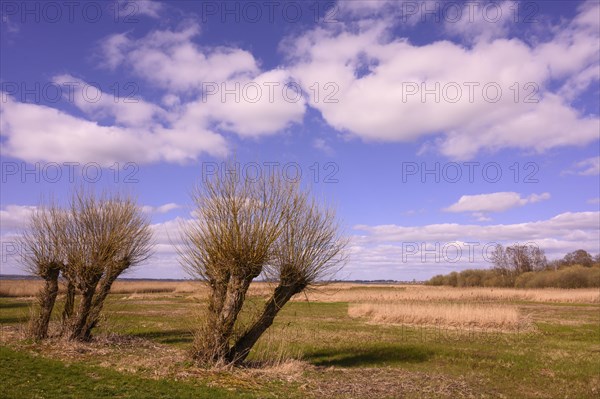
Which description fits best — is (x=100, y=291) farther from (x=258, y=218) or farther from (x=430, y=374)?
(x=430, y=374)

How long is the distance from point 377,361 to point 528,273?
310 ft

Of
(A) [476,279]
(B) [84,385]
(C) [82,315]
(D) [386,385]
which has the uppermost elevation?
(C) [82,315]

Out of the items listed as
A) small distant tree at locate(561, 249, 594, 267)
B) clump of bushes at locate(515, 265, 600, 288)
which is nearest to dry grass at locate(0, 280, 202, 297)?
clump of bushes at locate(515, 265, 600, 288)

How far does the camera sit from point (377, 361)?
18.3 m

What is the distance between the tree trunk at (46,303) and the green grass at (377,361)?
2.32 meters

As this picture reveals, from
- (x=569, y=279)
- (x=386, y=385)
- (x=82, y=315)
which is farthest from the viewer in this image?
(x=569, y=279)

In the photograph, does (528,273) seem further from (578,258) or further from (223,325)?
(223,325)

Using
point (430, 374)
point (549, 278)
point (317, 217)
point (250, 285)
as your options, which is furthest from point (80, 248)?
point (549, 278)

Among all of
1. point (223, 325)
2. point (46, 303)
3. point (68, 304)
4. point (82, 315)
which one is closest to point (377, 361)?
point (223, 325)

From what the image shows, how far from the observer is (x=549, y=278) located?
93000mm

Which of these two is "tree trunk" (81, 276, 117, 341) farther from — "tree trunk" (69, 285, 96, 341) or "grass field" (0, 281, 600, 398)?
"grass field" (0, 281, 600, 398)

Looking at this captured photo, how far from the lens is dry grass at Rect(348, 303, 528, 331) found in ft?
101

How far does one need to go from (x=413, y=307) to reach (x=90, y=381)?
25.4 meters

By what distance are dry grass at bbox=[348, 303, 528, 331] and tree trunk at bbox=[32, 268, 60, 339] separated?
68.7 ft
